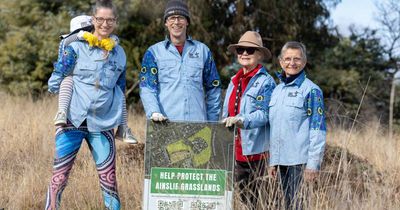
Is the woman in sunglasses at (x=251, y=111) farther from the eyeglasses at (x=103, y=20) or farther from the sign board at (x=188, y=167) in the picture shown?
the eyeglasses at (x=103, y=20)

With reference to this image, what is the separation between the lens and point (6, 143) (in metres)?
7.12

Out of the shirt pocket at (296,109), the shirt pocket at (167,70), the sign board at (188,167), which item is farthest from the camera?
the shirt pocket at (167,70)

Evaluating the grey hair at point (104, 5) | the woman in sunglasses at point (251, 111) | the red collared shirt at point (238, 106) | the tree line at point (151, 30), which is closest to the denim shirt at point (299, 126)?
the woman in sunglasses at point (251, 111)

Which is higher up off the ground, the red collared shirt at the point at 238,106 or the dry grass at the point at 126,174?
the red collared shirt at the point at 238,106

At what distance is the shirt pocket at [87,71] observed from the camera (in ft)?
14.3

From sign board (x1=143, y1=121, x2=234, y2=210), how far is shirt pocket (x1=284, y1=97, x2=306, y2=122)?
1.59 ft

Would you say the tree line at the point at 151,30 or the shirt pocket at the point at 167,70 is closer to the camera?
the shirt pocket at the point at 167,70

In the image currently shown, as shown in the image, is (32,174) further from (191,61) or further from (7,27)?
(7,27)

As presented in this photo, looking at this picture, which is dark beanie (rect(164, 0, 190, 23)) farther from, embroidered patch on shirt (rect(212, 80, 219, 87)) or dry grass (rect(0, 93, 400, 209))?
dry grass (rect(0, 93, 400, 209))

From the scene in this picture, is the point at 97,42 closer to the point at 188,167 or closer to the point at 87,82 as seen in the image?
the point at 87,82

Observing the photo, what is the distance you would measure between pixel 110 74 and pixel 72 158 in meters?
0.69

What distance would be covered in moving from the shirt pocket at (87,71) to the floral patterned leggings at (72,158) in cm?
36

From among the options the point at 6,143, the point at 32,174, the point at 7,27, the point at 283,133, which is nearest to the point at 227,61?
the point at 7,27

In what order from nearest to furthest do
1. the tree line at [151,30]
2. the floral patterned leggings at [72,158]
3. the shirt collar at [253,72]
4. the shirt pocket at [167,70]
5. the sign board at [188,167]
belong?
1. the sign board at [188,167]
2. the floral patterned leggings at [72,158]
3. the shirt pocket at [167,70]
4. the shirt collar at [253,72]
5. the tree line at [151,30]
